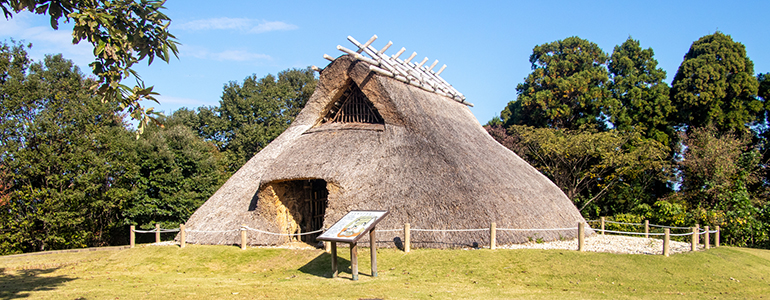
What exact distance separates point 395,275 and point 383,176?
12.6 ft

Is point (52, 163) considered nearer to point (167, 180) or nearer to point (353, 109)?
point (167, 180)

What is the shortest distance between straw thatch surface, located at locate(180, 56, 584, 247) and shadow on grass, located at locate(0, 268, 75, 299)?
4.63 metres

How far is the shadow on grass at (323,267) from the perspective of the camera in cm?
1016

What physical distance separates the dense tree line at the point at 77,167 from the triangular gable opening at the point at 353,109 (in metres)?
9.86

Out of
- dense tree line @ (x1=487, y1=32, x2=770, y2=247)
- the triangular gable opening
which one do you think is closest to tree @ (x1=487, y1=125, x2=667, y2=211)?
dense tree line @ (x1=487, y1=32, x2=770, y2=247)

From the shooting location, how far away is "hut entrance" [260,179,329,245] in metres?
14.0

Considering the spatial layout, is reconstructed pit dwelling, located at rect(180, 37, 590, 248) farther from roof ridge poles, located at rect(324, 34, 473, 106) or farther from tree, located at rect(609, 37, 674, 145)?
tree, located at rect(609, 37, 674, 145)

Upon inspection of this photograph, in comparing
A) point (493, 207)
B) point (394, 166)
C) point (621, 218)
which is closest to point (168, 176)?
point (394, 166)

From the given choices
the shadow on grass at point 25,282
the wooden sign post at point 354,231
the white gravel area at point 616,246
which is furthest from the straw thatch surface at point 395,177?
the shadow on grass at point 25,282

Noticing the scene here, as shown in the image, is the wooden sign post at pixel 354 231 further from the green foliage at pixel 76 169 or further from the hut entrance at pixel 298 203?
the green foliage at pixel 76 169

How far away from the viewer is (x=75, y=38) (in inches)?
193

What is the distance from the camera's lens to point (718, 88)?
24.4 m

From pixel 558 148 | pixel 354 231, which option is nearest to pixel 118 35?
pixel 354 231

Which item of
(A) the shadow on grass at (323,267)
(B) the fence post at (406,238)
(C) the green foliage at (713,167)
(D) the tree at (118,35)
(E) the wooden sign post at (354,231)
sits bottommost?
(A) the shadow on grass at (323,267)
